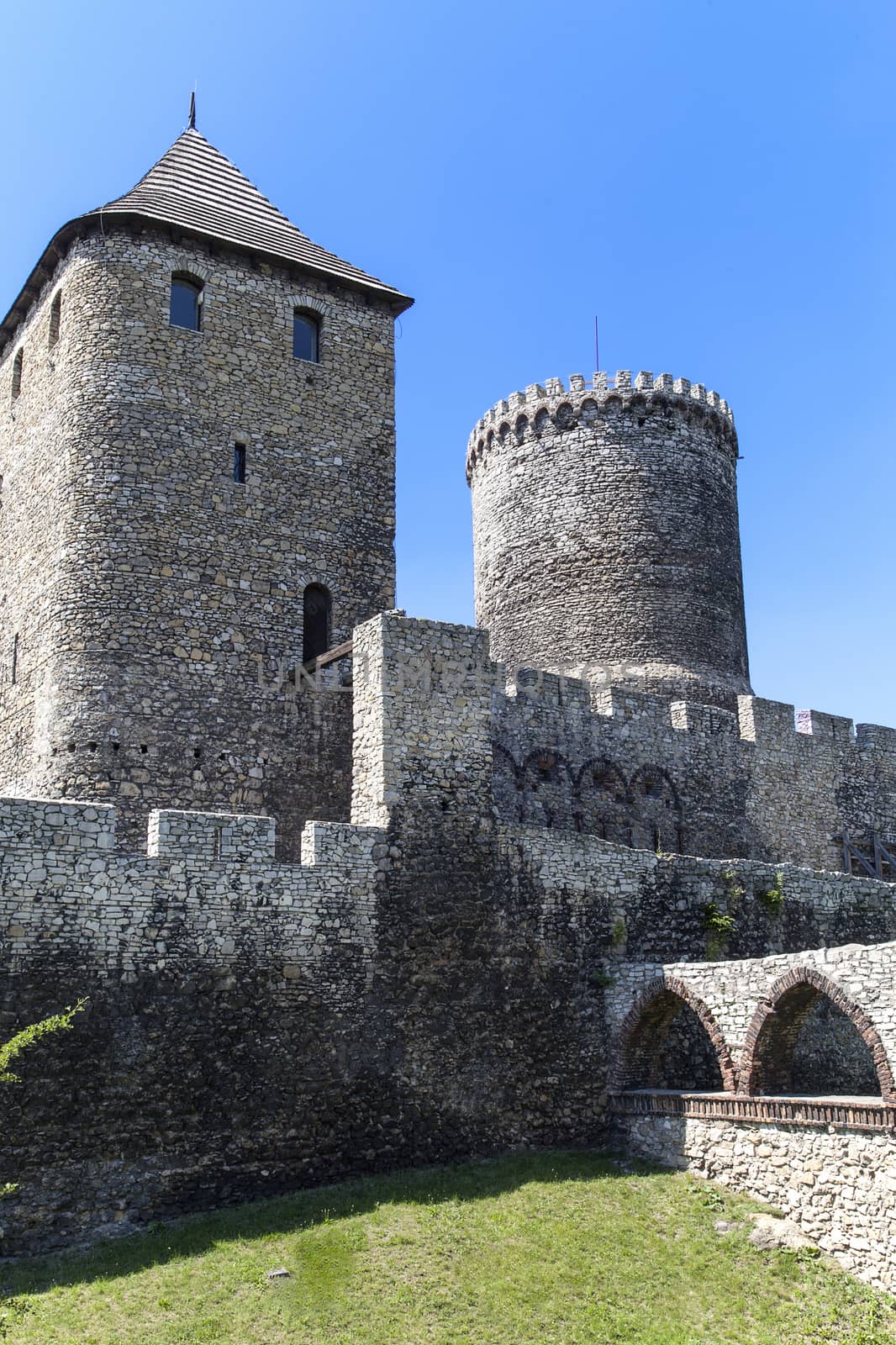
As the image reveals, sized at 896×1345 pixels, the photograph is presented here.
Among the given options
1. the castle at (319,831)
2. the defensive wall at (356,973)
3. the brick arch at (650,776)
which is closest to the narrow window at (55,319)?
the castle at (319,831)

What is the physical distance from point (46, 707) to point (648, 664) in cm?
1261

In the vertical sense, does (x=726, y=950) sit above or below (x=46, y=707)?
below

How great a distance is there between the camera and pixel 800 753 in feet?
83.5

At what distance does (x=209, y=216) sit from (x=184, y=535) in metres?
5.65

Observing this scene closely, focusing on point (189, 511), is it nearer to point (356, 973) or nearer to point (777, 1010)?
point (356, 973)

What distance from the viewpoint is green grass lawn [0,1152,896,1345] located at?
11.5 m

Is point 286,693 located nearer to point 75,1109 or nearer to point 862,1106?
point 75,1109

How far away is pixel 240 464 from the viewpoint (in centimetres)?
1967

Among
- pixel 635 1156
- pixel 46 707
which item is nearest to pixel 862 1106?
pixel 635 1156

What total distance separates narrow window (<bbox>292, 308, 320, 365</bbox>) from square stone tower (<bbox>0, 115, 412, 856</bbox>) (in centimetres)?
3

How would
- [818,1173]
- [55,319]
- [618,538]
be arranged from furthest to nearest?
[618,538], [55,319], [818,1173]

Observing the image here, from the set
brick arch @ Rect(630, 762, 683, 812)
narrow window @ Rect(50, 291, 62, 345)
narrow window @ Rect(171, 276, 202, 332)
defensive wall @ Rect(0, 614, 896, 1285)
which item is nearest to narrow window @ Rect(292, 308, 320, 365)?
narrow window @ Rect(171, 276, 202, 332)

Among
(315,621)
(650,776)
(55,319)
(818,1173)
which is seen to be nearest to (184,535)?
(315,621)

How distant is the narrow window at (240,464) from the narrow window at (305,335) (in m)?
2.07
